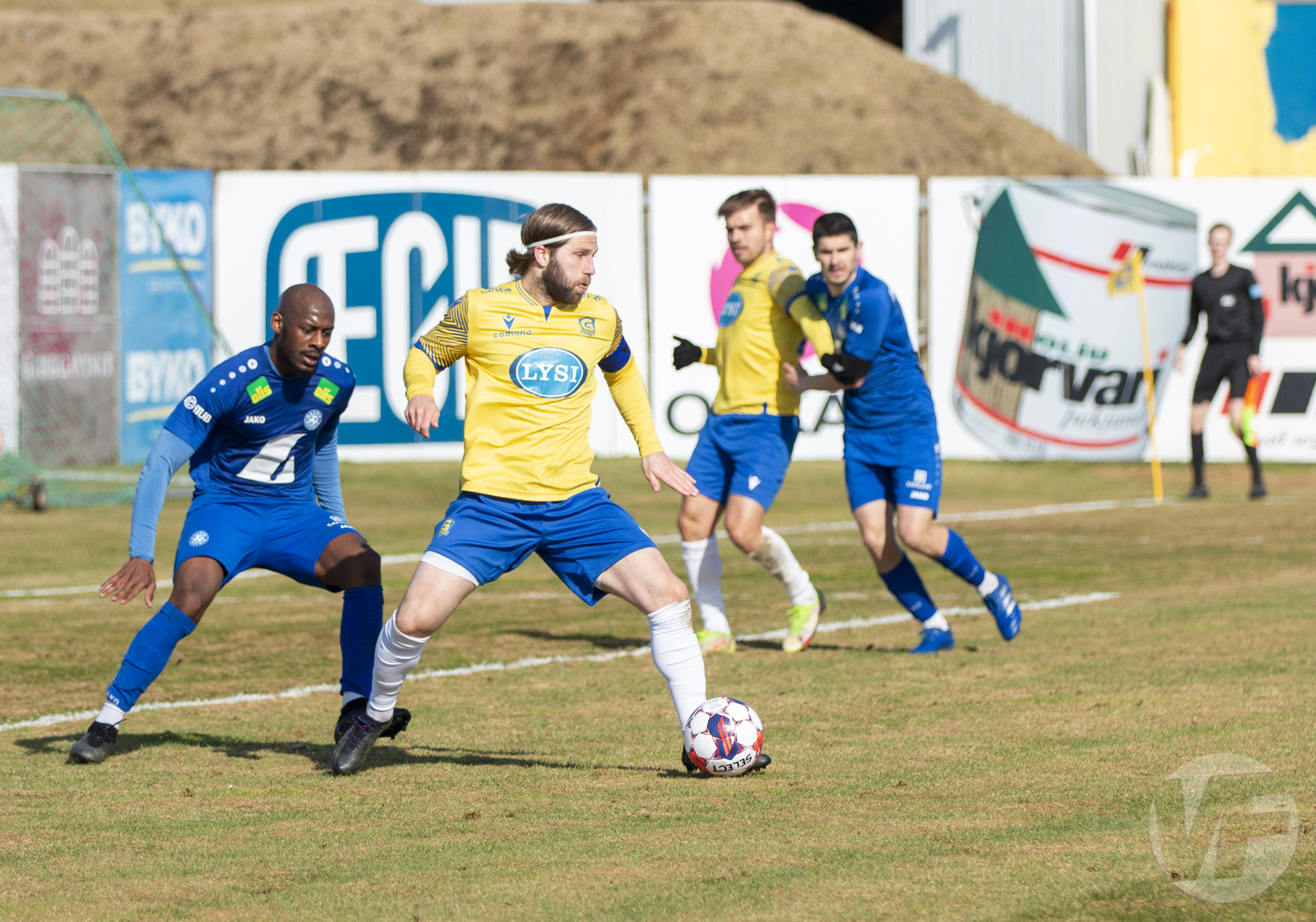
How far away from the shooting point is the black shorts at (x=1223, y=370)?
55.8 feet

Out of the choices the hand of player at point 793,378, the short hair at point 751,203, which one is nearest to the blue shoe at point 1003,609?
the hand of player at point 793,378

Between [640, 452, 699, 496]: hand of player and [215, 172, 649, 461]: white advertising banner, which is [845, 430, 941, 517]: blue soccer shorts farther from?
[215, 172, 649, 461]: white advertising banner

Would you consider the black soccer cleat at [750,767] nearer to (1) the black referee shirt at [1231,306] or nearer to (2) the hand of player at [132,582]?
(2) the hand of player at [132,582]

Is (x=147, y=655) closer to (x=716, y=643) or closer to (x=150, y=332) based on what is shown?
(x=716, y=643)

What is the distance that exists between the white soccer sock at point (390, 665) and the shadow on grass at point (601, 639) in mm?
3091

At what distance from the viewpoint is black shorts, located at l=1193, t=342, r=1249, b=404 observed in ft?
55.8

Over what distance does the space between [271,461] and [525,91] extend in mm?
36878

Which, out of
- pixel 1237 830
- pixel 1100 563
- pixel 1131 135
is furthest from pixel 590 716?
pixel 1131 135

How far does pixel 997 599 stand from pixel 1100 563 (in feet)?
13.5

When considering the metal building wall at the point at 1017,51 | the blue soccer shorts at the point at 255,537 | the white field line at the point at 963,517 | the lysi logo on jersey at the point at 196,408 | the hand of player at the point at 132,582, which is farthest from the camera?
the metal building wall at the point at 1017,51

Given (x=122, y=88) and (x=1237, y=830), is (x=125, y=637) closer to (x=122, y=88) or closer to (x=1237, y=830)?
(x=1237, y=830)

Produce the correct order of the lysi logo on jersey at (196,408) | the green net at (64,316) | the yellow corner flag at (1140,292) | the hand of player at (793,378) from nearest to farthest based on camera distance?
the lysi logo on jersey at (196,408) → the hand of player at (793,378) → the green net at (64,316) → the yellow corner flag at (1140,292)

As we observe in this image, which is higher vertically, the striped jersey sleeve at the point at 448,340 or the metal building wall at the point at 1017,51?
the metal building wall at the point at 1017,51

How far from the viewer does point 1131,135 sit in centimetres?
3512
